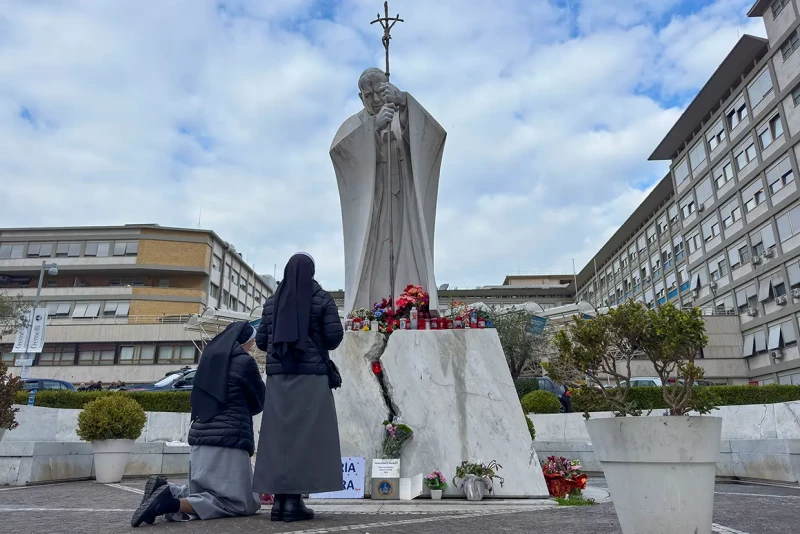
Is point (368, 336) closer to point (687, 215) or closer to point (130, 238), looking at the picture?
point (687, 215)

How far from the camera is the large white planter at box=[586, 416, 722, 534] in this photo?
323 cm

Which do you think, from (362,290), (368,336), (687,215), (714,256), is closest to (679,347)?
(368,336)

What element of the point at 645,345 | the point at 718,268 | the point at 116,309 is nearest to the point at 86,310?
the point at 116,309

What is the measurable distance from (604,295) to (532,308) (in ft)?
125

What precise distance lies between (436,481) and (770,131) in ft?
116

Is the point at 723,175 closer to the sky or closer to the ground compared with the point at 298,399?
Answer: closer to the sky

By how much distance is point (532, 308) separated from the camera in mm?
28016

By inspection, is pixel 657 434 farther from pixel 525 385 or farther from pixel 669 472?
pixel 525 385

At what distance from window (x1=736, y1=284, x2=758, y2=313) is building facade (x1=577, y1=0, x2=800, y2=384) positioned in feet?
0.21

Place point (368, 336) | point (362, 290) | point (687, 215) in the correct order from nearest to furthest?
1. point (368, 336)
2. point (362, 290)
3. point (687, 215)

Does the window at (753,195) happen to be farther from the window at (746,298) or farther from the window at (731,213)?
the window at (746,298)

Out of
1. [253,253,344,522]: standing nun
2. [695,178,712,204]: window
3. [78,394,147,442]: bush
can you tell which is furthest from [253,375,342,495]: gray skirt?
[695,178,712,204]: window

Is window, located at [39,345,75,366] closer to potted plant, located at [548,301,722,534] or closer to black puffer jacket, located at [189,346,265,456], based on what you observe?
black puffer jacket, located at [189,346,265,456]

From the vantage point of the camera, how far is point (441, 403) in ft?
24.1
